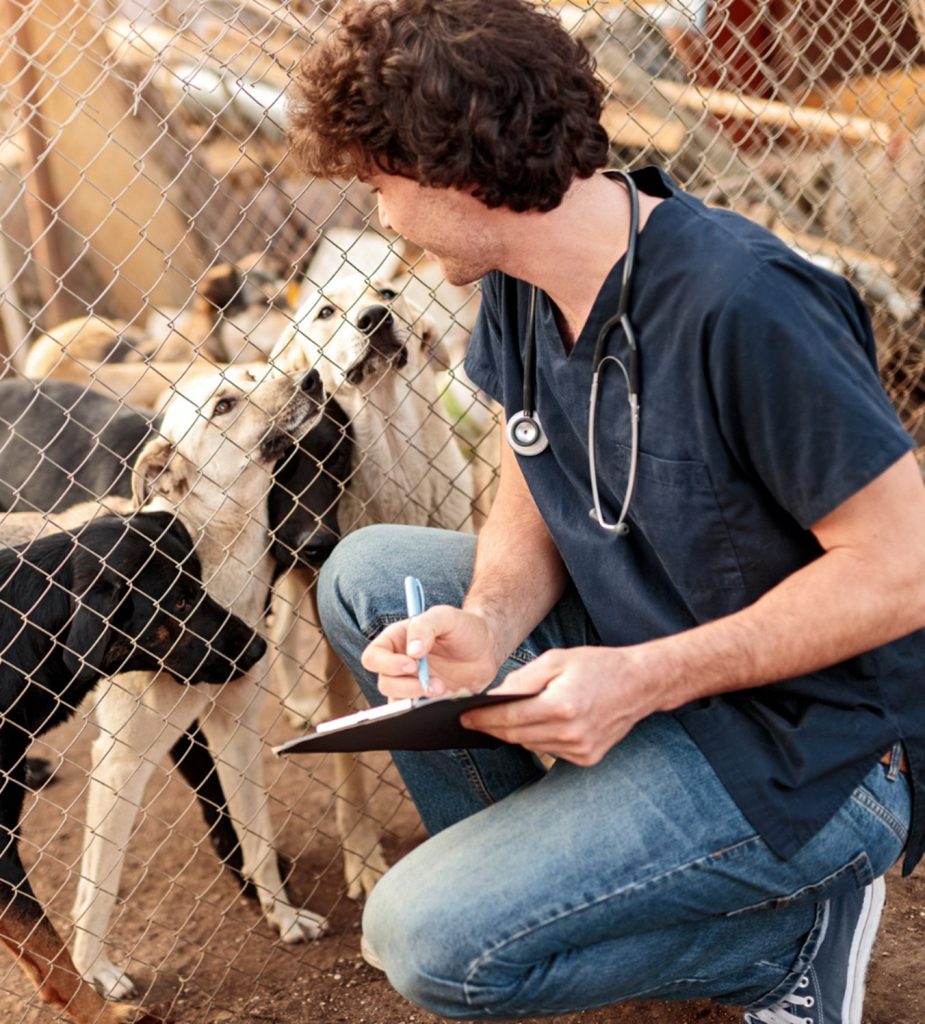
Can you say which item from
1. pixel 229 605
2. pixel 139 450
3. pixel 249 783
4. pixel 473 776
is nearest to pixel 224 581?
pixel 229 605

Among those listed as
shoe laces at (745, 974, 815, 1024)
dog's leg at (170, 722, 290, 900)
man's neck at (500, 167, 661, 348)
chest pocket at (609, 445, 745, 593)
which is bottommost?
dog's leg at (170, 722, 290, 900)

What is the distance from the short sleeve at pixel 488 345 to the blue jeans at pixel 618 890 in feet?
2.34

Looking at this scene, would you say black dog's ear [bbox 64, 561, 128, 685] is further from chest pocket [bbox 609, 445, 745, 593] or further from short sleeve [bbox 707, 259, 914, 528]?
short sleeve [bbox 707, 259, 914, 528]

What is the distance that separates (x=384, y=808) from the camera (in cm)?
343

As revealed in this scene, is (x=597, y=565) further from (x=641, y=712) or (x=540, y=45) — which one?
(x=540, y=45)

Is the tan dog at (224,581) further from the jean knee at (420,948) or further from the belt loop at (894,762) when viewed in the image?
the belt loop at (894,762)

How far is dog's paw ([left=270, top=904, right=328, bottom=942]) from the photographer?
2936 mm

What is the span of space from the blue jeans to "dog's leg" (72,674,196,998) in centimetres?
101

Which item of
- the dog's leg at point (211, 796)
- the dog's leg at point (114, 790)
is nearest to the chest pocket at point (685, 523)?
the dog's leg at point (114, 790)

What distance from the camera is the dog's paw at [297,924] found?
2936 millimetres

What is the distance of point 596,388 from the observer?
75.3 inches

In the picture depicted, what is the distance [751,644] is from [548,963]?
0.58 meters

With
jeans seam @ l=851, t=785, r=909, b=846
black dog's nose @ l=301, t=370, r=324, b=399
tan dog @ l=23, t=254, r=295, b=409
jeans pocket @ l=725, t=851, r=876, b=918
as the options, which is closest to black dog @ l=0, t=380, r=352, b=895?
black dog's nose @ l=301, t=370, r=324, b=399

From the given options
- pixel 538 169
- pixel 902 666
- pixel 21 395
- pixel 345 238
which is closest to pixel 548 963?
pixel 902 666
